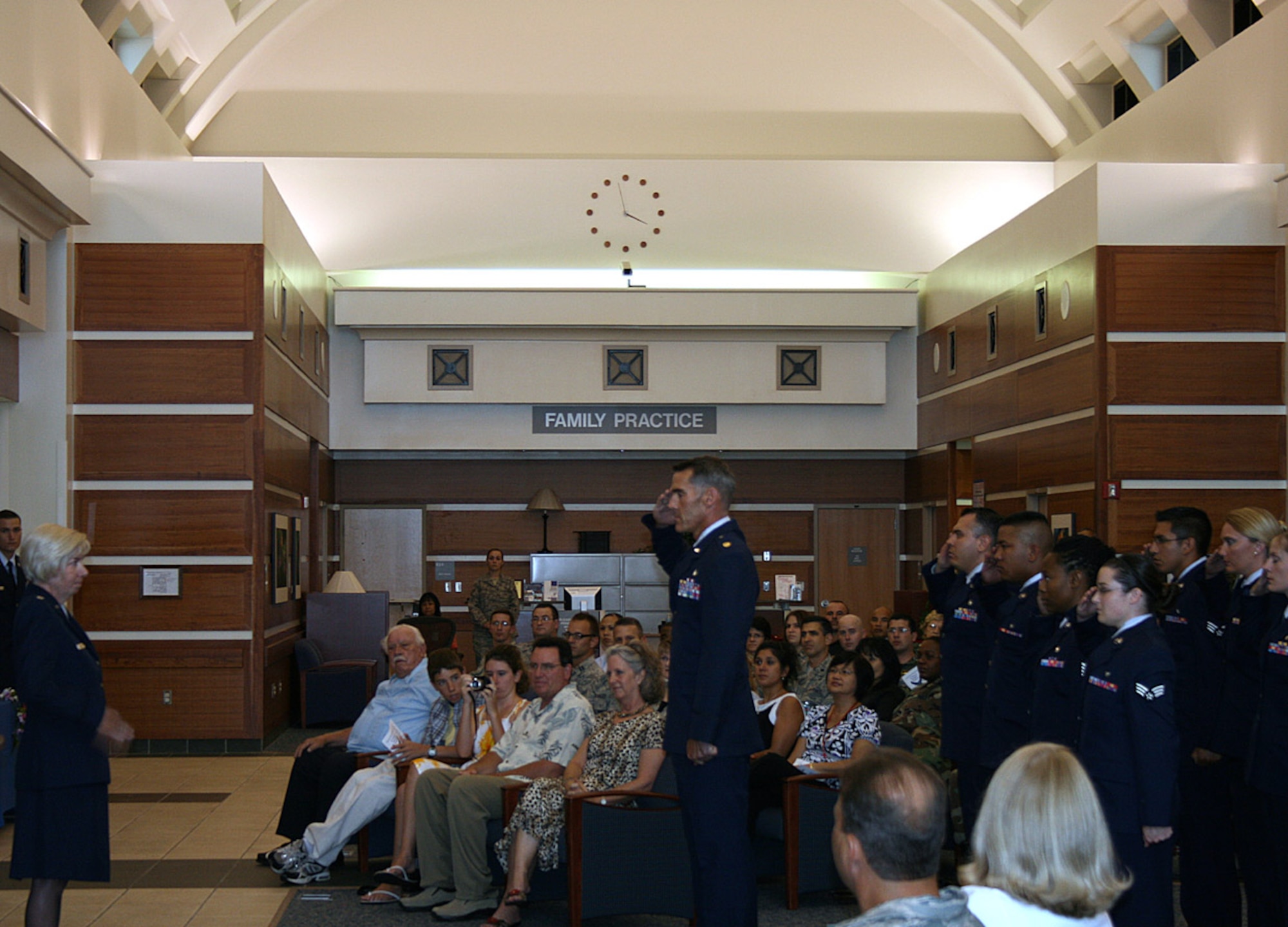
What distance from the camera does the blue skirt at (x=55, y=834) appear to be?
14.0 feet

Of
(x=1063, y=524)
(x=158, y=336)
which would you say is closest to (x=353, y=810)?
(x=158, y=336)

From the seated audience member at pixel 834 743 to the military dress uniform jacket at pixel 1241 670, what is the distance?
143cm

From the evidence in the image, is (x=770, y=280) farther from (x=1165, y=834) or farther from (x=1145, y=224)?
(x=1165, y=834)

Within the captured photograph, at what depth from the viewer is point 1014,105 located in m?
14.3

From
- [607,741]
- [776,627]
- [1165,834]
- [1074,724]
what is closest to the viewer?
[1165,834]

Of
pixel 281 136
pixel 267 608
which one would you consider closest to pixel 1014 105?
pixel 281 136

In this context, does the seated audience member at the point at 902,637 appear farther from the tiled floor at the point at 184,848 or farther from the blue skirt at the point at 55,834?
the blue skirt at the point at 55,834

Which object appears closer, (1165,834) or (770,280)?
(1165,834)

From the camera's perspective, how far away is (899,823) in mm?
2277

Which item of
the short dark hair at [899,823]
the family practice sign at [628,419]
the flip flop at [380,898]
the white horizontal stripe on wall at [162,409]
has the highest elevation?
the family practice sign at [628,419]

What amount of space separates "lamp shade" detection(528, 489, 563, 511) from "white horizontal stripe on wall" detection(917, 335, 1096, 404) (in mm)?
4262

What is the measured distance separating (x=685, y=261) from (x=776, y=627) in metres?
4.42

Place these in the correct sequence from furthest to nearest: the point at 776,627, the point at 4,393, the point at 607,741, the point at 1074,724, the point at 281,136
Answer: the point at 776,627, the point at 281,136, the point at 4,393, the point at 607,741, the point at 1074,724

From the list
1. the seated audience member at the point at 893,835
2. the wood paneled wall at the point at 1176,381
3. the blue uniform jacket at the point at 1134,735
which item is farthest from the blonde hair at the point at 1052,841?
the wood paneled wall at the point at 1176,381
